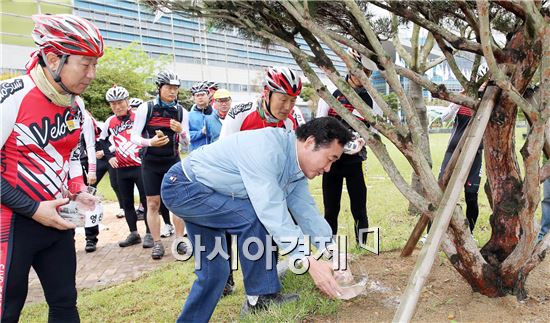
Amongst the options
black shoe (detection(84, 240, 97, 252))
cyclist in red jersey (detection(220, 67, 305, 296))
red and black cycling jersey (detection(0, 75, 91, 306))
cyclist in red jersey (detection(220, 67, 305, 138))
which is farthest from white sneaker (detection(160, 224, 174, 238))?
red and black cycling jersey (detection(0, 75, 91, 306))

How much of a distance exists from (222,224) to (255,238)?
210mm

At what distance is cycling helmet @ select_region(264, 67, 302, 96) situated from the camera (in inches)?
129

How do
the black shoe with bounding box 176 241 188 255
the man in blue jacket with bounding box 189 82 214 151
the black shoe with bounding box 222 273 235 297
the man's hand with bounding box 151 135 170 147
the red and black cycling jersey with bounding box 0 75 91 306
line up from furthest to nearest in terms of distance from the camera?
1. the man in blue jacket with bounding box 189 82 214 151
2. the black shoe with bounding box 176 241 188 255
3. the man's hand with bounding box 151 135 170 147
4. the black shoe with bounding box 222 273 235 297
5. the red and black cycling jersey with bounding box 0 75 91 306

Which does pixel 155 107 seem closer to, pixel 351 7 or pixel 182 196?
pixel 182 196

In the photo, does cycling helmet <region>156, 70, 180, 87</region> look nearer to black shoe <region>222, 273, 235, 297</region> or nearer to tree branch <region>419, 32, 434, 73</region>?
black shoe <region>222, 273, 235, 297</region>

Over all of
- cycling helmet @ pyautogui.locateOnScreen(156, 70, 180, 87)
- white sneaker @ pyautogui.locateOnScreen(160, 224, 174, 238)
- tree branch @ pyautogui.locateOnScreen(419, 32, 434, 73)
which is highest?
tree branch @ pyautogui.locateOnScreen(419, 32, 434, 73)

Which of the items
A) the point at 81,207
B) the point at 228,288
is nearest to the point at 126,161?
the point at 228,288

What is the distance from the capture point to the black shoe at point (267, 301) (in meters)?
2.84

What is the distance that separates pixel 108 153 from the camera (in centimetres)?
652

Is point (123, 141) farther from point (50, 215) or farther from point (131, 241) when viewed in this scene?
point (50, 215)

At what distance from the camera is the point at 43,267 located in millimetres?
2201

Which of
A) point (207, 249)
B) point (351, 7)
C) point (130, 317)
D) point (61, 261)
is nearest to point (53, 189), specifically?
point (61, 261)

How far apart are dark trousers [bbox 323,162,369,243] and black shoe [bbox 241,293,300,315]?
1384 mm

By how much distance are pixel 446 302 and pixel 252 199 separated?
1484 mm
